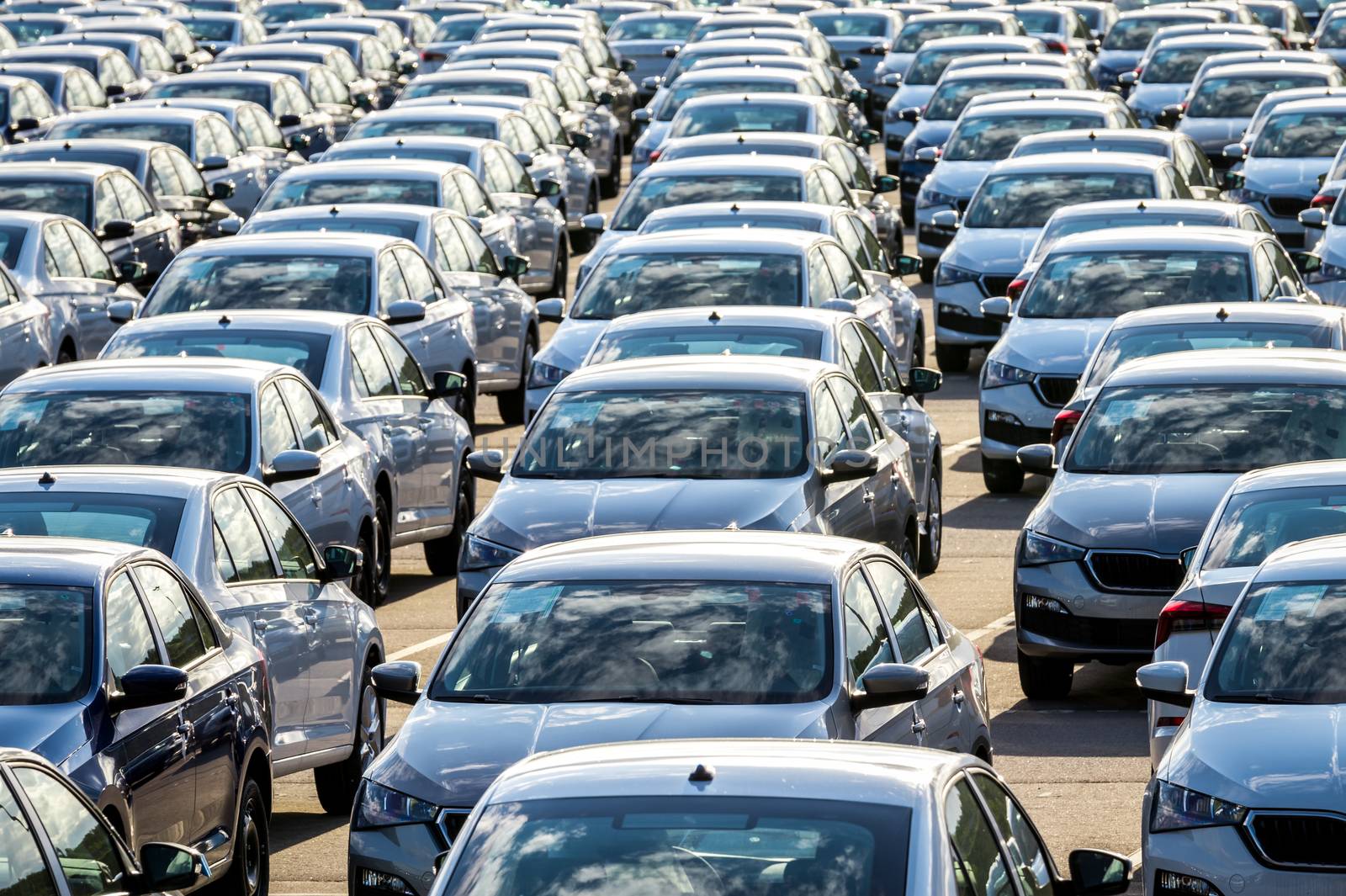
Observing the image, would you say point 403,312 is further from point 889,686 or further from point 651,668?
point 889,686

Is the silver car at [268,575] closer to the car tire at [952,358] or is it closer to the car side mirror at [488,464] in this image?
the car side mirror at [488,464]

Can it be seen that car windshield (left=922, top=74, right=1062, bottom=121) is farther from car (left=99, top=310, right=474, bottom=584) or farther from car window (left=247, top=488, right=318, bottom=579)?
car window (left=247, top=488, right=318, bottom=579)

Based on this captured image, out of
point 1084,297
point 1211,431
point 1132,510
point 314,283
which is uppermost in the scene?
point 1211,431

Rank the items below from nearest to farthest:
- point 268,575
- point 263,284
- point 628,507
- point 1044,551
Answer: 1. point 268,575
2. point 628,507
3. point 1044,551
4. point 263,284

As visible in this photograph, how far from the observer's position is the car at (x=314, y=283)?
1992cm

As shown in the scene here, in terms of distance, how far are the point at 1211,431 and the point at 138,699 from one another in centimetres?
700

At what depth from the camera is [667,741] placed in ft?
22.5

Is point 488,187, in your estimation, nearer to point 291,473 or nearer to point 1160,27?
point 291,473

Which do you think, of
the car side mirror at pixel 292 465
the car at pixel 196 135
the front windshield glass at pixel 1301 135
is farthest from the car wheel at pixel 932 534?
the front windshield glass at pixel 1301 135

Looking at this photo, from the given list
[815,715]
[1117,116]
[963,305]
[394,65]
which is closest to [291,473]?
[815,715]

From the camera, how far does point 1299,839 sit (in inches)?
350

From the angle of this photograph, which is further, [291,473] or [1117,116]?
[1117,116]

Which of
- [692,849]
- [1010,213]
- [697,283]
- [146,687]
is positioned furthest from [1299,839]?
[1010,213]

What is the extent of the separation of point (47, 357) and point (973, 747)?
11968 millimetres
